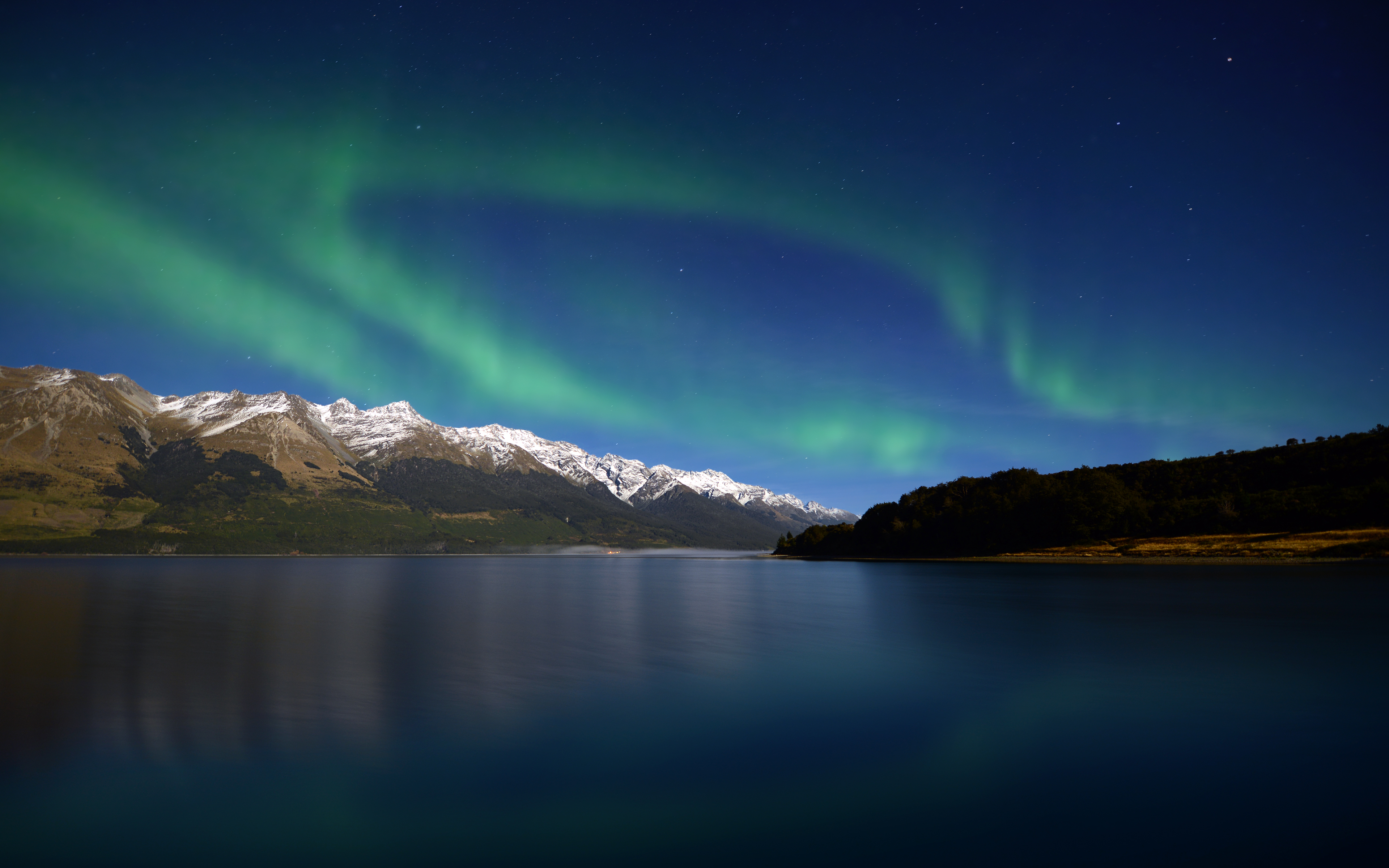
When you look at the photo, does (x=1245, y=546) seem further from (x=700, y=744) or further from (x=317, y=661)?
(x=317, y=661)

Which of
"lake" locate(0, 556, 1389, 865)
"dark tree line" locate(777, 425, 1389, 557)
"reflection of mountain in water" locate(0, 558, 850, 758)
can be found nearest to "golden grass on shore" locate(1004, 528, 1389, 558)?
"dark tree line" locate(777, 425, 1389, 557)

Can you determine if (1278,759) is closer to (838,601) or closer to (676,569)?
(838,601)

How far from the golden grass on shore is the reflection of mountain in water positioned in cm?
9644

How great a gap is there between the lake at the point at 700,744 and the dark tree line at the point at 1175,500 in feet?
351

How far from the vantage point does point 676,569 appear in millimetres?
172125

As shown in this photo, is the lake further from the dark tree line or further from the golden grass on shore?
the dark tree line

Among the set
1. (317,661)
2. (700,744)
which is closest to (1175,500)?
(700,744)

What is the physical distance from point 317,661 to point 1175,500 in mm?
167884

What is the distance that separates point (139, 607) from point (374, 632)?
33.0m

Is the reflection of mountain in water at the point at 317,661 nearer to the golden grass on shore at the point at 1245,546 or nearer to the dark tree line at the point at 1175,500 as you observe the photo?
the golden grass on shore at the point at 1245,546

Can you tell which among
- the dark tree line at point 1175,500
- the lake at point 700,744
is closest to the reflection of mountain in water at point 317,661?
the lake at point 700,744

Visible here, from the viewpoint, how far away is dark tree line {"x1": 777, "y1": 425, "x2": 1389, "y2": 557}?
121688 mm

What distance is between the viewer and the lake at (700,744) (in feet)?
39.1

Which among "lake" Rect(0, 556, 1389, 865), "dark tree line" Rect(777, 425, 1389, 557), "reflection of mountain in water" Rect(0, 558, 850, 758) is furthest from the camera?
"dark tree line" Rect(777, 425, 1389, 557)
